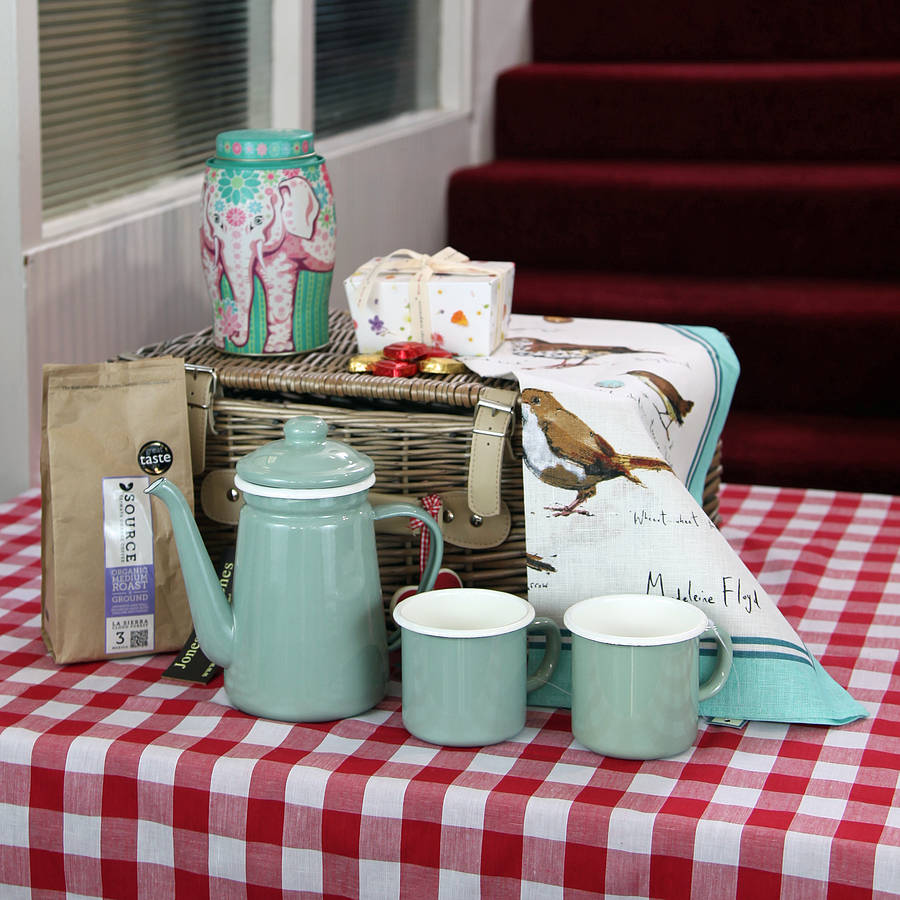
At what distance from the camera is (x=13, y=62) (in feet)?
4.22

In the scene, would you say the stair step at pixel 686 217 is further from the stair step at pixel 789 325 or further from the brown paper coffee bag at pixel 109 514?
the brown paper coffee bag at pixel 109 514

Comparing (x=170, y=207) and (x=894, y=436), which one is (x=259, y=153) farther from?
(x=894, y=436)

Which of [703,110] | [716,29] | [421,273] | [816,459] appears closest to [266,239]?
[421,273]

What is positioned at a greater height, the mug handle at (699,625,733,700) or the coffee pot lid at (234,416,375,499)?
the coffee pot lid at (234,416,375,499)

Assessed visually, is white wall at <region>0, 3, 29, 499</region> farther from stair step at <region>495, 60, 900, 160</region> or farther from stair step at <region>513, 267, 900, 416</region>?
stair step at <region>495, 60, 900, 160</region>

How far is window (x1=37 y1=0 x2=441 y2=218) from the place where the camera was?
4.93ft

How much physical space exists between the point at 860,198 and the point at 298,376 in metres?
1.50

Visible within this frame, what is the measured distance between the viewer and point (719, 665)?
0.85 m

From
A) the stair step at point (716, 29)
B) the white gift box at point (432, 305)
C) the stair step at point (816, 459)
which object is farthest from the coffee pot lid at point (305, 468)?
the stair step at point (716, 29)

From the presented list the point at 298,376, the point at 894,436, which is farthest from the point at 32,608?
the point at 894,436

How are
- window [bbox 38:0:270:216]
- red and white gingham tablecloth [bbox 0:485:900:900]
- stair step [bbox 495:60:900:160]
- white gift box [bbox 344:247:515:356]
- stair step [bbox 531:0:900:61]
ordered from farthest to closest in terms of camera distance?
stair step [bbox 531:0:900:61] < stair step [bbox 495:60:900:160] < window [bbox 38:0:270:216] < white gift box [bbox 344:247:515:356] < red and white gingham tablecloth [bbox 0:485:900:900]

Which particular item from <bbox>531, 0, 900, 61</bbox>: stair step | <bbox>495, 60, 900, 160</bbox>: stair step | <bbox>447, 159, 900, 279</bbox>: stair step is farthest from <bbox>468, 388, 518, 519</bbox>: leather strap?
<bbox>531, 0, 900, 61</bbox>: stair step

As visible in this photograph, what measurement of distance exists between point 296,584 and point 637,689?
9.1 inches

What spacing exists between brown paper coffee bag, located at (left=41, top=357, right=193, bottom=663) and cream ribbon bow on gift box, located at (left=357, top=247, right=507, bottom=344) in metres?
0.20
